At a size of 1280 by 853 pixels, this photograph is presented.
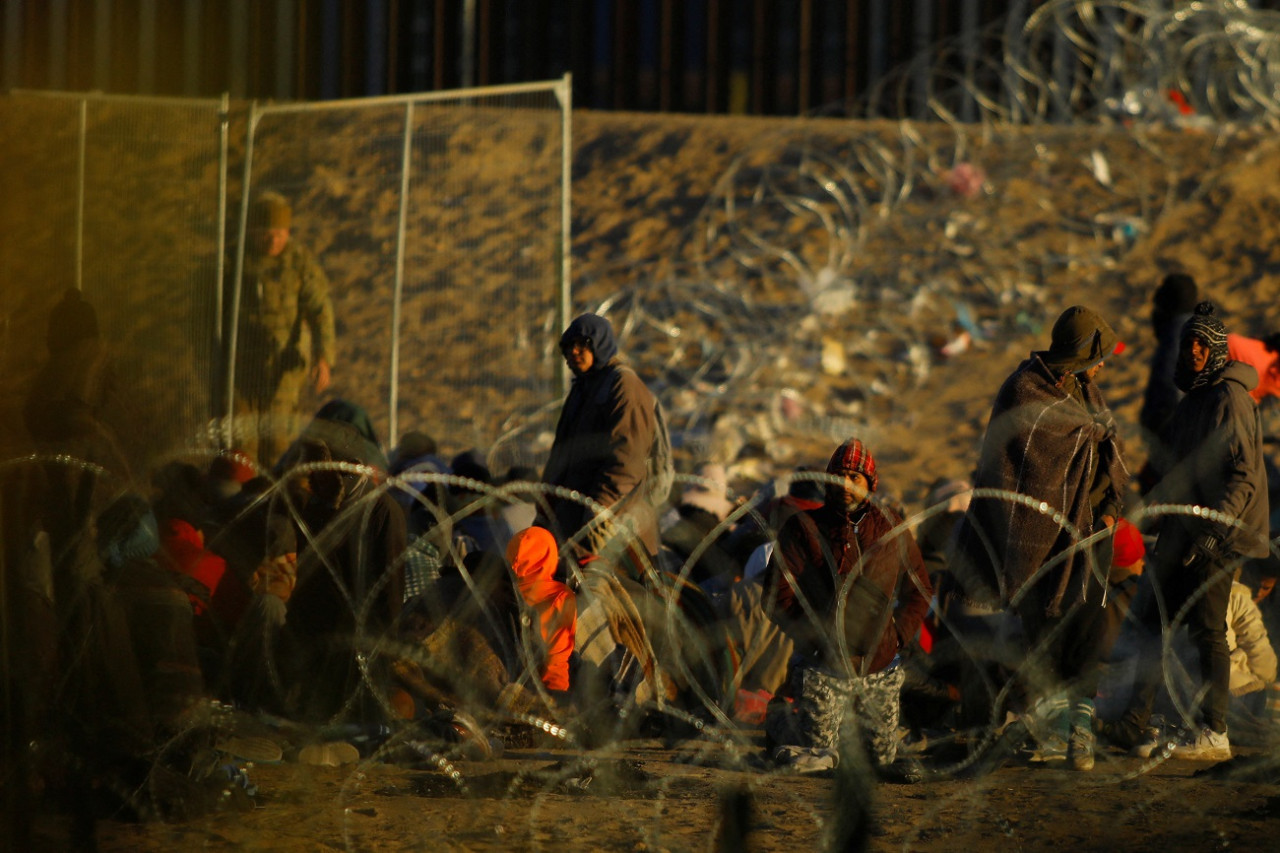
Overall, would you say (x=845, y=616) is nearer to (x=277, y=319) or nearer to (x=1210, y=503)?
(x=1210, y=503)

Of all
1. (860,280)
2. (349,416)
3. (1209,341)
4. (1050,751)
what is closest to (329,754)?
(349,416)

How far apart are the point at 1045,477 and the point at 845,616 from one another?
812mm

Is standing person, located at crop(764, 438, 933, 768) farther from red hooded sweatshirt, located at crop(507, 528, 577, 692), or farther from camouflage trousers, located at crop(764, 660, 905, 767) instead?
red hooded sweatshirt, located at crop(507, 528, 577, 692)

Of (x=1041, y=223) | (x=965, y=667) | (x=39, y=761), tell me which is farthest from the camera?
(x=1041, y=223)

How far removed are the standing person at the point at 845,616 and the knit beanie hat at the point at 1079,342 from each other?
0.73m

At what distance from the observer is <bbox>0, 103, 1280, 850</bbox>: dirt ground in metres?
5.79

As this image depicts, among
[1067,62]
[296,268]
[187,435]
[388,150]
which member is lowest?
[187,435]

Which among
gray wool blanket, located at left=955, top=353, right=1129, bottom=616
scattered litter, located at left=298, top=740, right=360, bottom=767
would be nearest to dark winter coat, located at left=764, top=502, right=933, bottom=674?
gray wool blanket, located at left=955, top=353, right=1129, bottom=616

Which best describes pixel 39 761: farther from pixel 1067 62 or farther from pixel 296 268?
pixel 1067 62

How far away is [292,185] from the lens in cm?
914

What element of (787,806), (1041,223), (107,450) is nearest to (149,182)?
(107,450)

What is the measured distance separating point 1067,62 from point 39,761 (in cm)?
1295

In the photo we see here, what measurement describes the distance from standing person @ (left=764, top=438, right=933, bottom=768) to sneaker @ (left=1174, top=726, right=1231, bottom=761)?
0.95 meters

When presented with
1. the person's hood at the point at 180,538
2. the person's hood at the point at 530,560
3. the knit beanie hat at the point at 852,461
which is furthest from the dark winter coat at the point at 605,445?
the person's hood at the point at 180,538
